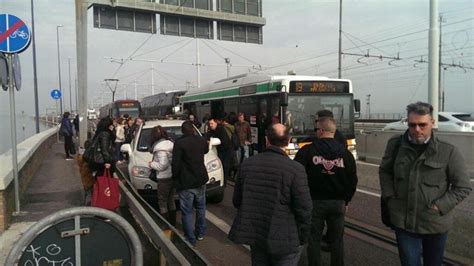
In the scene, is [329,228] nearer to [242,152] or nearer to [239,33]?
[242,152]

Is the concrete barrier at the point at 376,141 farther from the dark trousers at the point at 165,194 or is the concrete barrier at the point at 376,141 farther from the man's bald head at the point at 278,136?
the man's bald head at the point at 278,136

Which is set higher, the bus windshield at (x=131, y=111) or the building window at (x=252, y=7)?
the building window at (x=252, y=7)

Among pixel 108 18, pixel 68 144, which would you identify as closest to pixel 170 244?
pixel 68 144

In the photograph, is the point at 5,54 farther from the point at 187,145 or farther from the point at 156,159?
the point at 187,145

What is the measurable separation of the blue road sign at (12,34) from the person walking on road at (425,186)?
621 cm

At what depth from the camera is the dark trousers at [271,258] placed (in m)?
3.44

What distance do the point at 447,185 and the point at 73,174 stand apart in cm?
1138

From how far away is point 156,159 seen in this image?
6715 mm

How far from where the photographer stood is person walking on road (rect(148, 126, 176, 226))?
22.0 feet

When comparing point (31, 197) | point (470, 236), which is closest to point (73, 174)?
point (31, 197)

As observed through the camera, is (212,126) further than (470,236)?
Yes

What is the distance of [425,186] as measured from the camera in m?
3.46

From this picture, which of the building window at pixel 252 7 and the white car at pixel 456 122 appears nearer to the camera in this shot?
the white car at pixel 456 122

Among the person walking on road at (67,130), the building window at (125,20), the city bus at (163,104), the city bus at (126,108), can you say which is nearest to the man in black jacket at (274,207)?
the person walking on road at (67,130)
